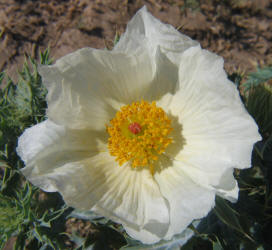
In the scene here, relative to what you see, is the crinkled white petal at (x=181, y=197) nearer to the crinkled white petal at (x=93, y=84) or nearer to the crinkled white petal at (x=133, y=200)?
the crinkled white petal at (x=133, y=200)

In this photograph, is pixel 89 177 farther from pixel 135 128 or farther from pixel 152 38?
pixel 152 38

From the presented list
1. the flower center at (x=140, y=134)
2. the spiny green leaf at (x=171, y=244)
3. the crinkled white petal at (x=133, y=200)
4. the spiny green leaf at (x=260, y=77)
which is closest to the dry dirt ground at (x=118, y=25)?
the spiny green leaf at (x=260, y=77)

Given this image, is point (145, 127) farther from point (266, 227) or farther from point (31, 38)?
point (31, 38)

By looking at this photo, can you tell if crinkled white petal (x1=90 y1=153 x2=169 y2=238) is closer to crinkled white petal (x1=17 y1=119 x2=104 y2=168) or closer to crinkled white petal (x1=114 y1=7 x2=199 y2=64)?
crinkled white petal (x1=17 y1=119 x2=104 y2=168)

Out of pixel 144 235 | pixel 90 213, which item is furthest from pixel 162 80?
pixel 90 213

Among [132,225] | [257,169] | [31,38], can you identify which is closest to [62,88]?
[132,225]
